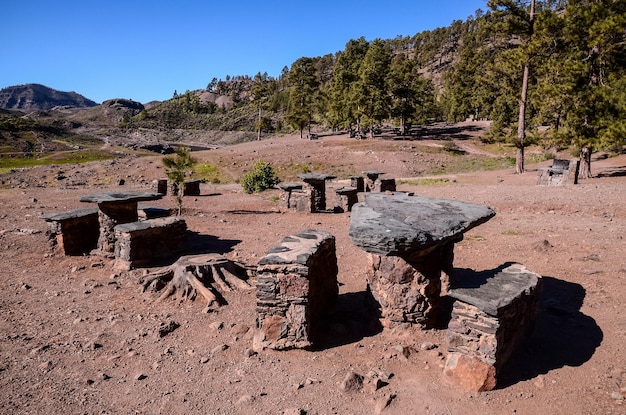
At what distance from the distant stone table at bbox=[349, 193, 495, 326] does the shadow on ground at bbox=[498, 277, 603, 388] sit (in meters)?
1.67

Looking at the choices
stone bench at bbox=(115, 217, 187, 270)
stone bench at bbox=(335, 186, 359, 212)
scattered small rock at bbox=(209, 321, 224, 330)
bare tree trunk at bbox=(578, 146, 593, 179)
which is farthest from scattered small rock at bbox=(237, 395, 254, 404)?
bare tree trunk at bbox=(578, 146, 593, 179)

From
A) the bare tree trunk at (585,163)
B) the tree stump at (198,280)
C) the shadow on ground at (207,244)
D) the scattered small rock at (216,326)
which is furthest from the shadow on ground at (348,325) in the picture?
the bare tree trunk at (585,163)

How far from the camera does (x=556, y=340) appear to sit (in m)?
7.11

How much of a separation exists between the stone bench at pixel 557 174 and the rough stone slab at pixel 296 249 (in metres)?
18.6

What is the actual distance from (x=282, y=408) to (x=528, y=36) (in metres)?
30.3

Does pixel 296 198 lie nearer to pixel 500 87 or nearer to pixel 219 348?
pixel 219 348

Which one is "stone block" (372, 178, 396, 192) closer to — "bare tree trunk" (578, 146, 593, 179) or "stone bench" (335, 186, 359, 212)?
"stone bench" (335, 186, 359, 212)

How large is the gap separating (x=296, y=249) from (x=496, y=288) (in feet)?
11.7

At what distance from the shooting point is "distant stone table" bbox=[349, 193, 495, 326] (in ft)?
21.9

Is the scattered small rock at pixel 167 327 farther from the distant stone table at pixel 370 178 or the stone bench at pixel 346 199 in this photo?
the distant stone table at pixel 370 178

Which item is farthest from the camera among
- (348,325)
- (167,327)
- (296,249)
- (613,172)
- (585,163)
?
(613,172)

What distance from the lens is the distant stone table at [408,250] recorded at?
21.9ft

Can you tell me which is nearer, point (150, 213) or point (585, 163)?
point (150, 213)

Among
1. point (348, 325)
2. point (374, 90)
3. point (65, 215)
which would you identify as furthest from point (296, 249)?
point (374, 90)
